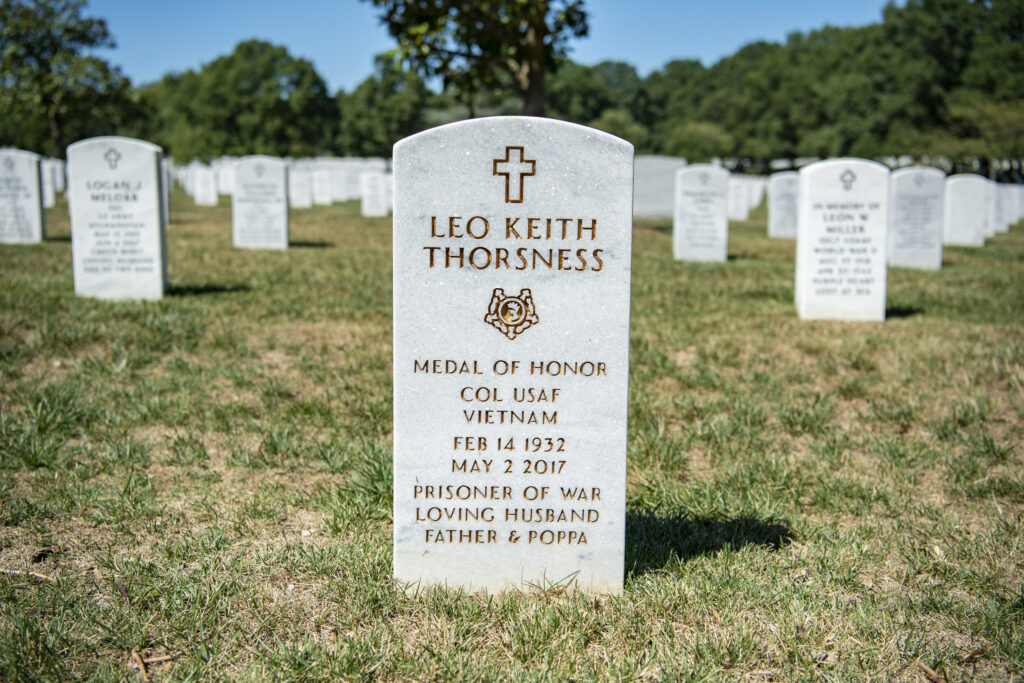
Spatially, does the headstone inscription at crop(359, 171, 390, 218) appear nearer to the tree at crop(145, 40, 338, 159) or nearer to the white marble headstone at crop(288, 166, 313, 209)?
the white marble headstone at crop(288, 166, 313, 209)

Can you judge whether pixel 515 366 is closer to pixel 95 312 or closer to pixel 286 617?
pixel 286 617

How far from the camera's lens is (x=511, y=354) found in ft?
9.71

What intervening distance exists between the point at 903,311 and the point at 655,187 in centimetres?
1792

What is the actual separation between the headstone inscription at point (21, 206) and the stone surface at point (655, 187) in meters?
16.9

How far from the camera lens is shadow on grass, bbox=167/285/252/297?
8562 millimetres

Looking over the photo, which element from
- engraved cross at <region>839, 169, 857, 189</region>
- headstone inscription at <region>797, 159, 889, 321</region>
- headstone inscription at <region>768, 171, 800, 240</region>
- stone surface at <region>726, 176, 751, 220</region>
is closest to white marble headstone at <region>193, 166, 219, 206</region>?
stone surface at <region>726, 176, 751, 220</region>

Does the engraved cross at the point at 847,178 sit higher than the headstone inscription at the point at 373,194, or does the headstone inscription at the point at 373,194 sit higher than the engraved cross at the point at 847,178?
the headstone inscription at the point at 373,194

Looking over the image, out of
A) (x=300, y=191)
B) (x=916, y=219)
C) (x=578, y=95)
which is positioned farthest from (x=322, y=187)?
(x=578, y=95)

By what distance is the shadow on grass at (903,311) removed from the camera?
8.58 metres

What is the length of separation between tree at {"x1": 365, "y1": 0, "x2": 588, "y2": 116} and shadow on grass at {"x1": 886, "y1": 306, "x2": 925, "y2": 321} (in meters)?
7.17

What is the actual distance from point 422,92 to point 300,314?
209 ft

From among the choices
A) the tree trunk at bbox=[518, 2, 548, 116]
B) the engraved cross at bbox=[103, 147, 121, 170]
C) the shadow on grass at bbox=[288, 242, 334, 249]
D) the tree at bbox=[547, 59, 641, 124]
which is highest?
the tree at bbox=[547, 59, 641, 124]

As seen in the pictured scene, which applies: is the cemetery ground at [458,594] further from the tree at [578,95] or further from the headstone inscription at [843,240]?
the tree at [578,95]

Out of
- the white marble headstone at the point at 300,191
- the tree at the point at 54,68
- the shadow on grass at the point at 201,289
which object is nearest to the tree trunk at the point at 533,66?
the shadow on grass at the point at 201,289
